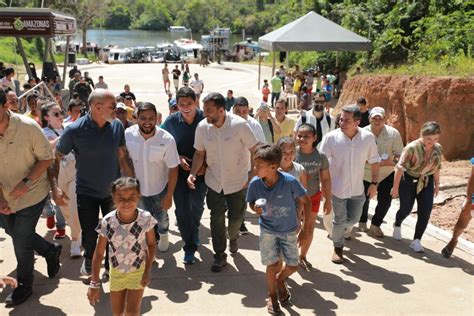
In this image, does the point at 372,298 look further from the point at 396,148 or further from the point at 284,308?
the point at 396,148

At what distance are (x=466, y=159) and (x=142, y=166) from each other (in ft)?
23.5

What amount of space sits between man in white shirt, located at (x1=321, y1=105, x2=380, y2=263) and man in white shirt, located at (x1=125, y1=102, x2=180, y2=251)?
1.69 metres

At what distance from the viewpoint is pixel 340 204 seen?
534 centimetres

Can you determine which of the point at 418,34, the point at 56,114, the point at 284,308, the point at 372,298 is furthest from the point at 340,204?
the point at 418,34

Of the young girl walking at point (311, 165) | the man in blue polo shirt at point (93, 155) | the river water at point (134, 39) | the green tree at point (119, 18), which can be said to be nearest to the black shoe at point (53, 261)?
the man in blue polo shirt at point (93, 155)

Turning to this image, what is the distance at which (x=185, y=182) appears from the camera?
208 inches

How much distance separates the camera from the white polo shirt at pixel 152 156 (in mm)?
4891

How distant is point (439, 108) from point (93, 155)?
7.64m

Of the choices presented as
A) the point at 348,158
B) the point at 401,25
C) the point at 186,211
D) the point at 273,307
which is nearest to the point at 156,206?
the point at 186,211

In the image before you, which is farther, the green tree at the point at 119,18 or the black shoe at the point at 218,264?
the green tree at the point at 119,18

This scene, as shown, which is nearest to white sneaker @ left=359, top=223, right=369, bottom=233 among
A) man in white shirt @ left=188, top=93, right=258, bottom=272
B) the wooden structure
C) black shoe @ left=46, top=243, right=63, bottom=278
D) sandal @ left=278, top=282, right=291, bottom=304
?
man in white shirt @ left=188, top=93, right=258, bottom=272

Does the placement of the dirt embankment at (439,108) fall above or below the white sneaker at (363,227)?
above

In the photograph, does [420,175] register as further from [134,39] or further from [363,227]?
[134,39]

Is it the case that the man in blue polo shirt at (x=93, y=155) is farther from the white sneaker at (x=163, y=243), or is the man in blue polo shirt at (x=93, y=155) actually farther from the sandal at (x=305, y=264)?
the sandal at (x=305, y=264)
